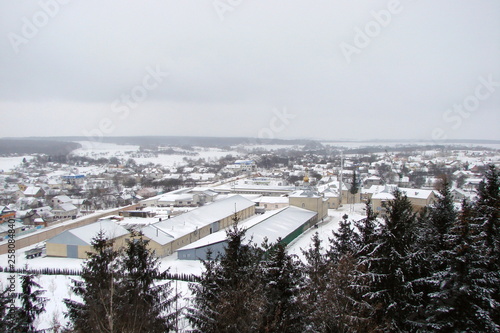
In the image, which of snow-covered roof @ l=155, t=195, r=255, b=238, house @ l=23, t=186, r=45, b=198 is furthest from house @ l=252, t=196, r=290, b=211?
house @ l=23, t=186, r=45, b=198

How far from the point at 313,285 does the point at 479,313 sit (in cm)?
248

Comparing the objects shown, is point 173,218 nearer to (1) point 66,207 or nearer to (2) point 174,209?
(2) point 174,209

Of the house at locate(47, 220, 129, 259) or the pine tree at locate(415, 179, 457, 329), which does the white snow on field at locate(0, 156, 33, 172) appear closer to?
the house at locate(47, 220, 129, 259)

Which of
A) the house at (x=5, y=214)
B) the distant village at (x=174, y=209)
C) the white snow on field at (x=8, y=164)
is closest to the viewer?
the distant village at (x=174, y=209)

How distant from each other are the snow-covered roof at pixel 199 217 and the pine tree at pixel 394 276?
13543 millimetres

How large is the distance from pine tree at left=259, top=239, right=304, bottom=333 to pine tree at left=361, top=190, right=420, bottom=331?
1240mm

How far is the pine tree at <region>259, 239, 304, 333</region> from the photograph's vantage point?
5.85 m

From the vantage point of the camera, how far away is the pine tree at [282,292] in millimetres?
5848

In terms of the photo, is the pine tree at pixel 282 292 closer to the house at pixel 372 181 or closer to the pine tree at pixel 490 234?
the pine tree at pixel 490 234

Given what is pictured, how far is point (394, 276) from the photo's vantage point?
590cm

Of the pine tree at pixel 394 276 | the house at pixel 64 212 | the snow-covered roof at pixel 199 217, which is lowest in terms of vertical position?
the house at pixel 64 212

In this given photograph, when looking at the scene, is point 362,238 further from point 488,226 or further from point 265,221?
point 265,221

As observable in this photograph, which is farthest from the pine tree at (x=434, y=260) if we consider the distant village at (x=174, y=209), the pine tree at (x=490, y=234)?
the distant village at (x=174, y=209)

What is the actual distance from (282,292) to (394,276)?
191 centimetres
